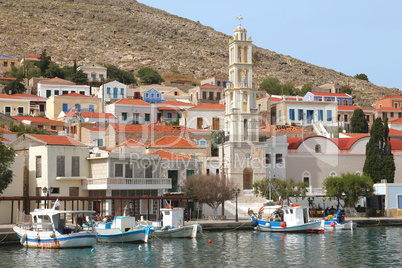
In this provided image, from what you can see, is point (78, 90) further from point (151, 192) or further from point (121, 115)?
point (151, 192)

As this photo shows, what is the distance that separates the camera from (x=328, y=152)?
65938 millimetres

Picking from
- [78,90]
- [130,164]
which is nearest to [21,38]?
[78,90]

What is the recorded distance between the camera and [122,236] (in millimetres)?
37906

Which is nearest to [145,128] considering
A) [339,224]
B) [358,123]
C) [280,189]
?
[280,189]

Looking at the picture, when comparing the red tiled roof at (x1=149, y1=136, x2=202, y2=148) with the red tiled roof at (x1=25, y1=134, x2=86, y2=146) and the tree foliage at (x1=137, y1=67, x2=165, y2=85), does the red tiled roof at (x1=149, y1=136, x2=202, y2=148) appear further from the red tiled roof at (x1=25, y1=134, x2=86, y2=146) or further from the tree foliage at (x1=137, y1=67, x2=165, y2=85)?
the tree foliage at (x1=137, y1=67, x2=165, y2=85)

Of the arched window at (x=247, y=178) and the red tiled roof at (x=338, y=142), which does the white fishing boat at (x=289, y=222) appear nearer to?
the arched window at (x=247, y=178)

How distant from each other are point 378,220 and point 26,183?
30.2 metres

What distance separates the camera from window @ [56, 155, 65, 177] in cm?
4759

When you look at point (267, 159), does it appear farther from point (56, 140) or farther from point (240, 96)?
point (56, 140)

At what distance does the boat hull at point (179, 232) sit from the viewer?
40625mm

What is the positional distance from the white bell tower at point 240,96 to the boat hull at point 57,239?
1129 inches

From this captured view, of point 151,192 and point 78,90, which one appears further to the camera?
point 78,90

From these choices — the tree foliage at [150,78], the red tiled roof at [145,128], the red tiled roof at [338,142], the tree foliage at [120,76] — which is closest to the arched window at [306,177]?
the red tiled roof at [338,142]

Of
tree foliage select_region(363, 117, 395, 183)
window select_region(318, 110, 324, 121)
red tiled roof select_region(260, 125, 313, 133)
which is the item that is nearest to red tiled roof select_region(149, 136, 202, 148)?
red tiled roof select_region(260, 125, 313, 133)
